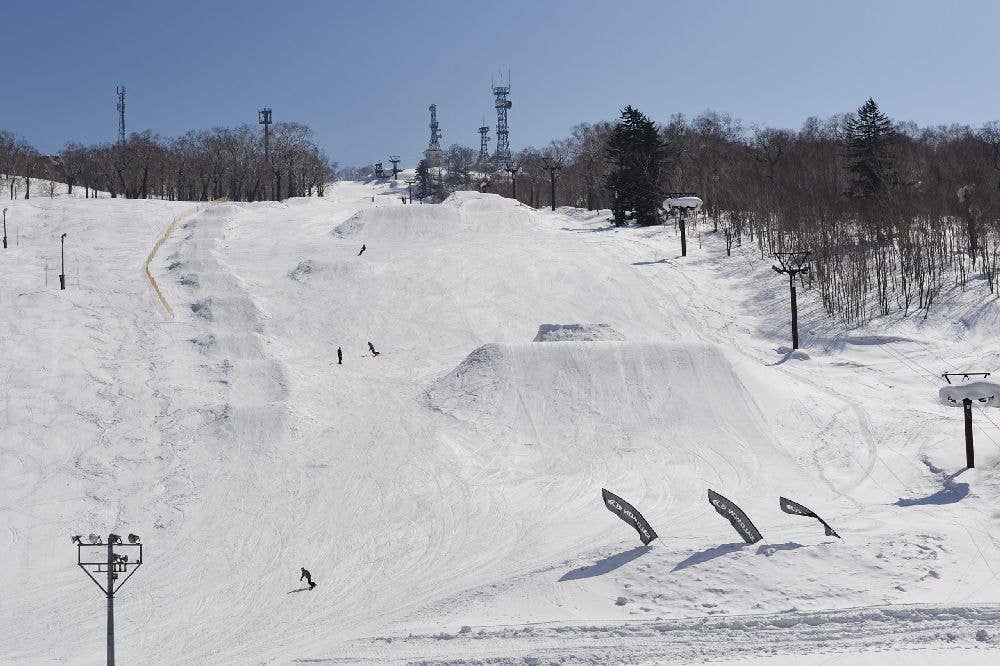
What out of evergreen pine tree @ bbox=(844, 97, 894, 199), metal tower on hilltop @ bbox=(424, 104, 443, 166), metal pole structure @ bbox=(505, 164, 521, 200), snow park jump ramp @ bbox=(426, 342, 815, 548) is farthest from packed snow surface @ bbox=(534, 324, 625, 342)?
metal tower on hilltop @ bbox=(424, 104, 443, 166)

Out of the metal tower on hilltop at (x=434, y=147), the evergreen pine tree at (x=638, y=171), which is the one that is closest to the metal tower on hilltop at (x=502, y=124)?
the metal tower on hilltop at (x=434, y=147)

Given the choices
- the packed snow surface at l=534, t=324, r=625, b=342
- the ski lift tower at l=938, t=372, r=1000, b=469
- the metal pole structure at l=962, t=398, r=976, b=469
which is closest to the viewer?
the ski lift tower at l=938, t=372, r=1000, b=469

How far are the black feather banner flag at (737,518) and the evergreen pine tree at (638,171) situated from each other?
136 ft

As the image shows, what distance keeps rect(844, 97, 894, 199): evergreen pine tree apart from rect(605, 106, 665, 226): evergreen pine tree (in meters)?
11.9

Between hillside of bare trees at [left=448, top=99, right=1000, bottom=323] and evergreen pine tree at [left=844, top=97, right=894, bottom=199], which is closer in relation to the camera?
hillside of bare trees at [left=448, top=99, right=1000, bottom=323]

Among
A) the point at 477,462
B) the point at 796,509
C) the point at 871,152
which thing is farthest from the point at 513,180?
the point at 796,509

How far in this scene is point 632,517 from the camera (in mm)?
18875

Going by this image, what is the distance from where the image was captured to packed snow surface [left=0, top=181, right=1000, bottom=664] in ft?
51.9

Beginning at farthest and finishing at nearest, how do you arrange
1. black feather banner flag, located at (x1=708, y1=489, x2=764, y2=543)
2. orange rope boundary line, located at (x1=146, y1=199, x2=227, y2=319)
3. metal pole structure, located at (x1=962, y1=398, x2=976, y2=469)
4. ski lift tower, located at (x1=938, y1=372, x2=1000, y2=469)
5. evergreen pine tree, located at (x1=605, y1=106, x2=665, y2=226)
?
evergreen pine tree, located at (x1=605, y1=106, x2=665, y2=226)
orange rope boundary line, located at (x1=146, y1=199, x2=227, y2=319)
metal pole structure, located at (x1=962, y1=398, x2=976, y2=469)
ski lift tower, located at (x1=938, y1=372, x2=1000, y2=469)
black feather banner flag, located at (x1=708, y1=489, x2=764, y2=543)

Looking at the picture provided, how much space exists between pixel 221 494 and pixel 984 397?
64.1 ft

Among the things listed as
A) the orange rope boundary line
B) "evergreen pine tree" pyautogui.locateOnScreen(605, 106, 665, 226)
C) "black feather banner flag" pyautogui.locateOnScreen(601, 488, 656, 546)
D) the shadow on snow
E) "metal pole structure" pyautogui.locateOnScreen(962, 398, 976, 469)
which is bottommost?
the shadow on snow

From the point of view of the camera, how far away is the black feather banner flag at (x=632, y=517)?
18.5 meters

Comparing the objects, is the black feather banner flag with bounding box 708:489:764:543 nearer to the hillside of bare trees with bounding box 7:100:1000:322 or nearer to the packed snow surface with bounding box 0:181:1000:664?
the packed snow surface with bounding box 0:181:1000:664

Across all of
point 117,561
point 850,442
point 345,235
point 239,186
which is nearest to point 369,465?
point 117,561
